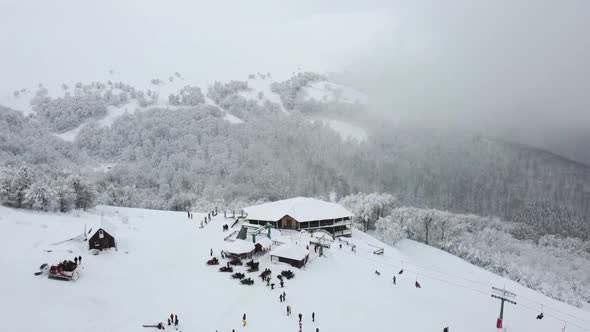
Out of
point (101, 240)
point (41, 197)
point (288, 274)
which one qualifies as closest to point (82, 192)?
point (41, 197)

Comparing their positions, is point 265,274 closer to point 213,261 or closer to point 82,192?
point 213,261

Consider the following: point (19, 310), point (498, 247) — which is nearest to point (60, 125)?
point (19, 310)

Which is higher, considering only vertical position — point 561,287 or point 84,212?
point 84,212

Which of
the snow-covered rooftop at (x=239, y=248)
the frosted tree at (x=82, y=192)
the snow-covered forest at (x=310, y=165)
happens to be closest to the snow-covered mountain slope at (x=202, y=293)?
the snow-covered rooftop at (x=239, y=248)

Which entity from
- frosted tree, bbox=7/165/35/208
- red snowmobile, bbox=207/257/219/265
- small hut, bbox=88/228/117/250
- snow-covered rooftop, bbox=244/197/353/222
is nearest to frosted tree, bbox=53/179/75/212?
frosted tree, bbox=7/165/35/208

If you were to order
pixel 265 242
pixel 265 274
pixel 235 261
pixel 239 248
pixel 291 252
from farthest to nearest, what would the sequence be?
pixel 265 242, pixel 239 248, pixel 291 252, pixel 235 261, pixel 265 274

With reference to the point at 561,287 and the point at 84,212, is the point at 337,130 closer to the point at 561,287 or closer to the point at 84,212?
the point at 561,287
